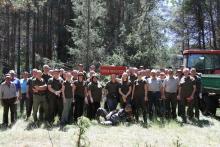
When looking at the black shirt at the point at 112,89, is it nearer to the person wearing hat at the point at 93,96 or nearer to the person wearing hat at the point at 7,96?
the person wearing hat at the point at 93,96

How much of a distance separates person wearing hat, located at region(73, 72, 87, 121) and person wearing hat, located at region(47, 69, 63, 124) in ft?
1.66

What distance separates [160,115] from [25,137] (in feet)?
17.6

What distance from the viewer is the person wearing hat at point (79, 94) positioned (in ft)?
45.9

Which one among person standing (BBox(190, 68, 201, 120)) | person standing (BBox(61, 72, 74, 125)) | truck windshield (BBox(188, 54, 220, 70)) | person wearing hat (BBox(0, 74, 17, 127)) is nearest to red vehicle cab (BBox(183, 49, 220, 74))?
truck windshield (BBox(188, 54, 220, 70))

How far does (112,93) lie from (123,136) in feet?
10.6

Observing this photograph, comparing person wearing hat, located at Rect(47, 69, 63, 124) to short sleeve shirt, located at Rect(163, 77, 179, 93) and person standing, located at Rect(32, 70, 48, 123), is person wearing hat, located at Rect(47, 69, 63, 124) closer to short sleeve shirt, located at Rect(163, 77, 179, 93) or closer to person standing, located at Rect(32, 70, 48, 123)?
person standing, located at Rect(32, 70, 48, 123)

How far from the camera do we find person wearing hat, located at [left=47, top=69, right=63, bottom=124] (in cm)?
1349

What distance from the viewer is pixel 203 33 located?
Result: 43781mm

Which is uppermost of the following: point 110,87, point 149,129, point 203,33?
point 203,33

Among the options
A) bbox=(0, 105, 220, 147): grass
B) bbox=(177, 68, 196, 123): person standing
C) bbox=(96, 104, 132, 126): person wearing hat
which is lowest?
bbox=(0, 105, 220, 147): grass

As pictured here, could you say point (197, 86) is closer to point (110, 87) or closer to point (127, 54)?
point (110, 87)

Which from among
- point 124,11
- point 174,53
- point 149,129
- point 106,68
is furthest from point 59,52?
point 149,129

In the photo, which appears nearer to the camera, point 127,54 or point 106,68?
point 106,68

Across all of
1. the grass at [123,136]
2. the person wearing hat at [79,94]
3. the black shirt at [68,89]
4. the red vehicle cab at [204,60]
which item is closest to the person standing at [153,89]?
the grass at [123,136]
